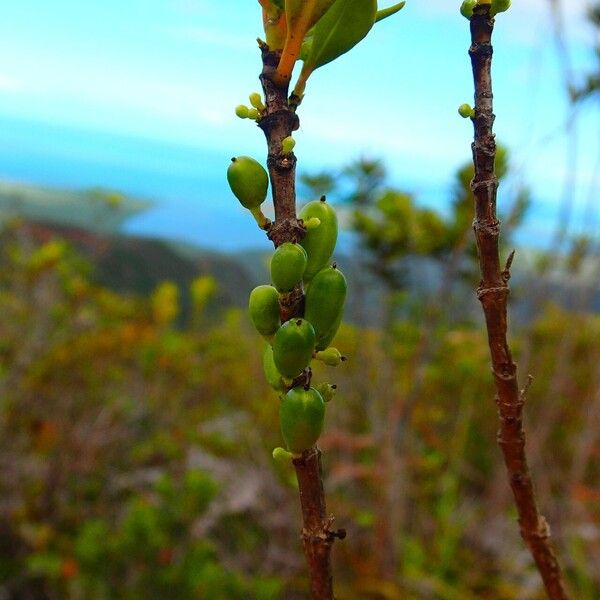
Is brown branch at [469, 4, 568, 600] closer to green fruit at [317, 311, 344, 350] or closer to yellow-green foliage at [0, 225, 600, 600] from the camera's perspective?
green fruit at [317, 311, 344, 350]

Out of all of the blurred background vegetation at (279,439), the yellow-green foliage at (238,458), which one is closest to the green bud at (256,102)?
the blurred background vegetation at (279,439)

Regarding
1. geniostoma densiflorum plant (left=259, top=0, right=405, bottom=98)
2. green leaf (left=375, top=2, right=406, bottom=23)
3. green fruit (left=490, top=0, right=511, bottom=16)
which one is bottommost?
geniostoma densiflorum plant (left=259, top=0, right=405, bottom=98)

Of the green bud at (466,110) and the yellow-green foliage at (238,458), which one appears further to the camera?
the yellow-green foliage at (238,458)

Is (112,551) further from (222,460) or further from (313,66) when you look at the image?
(313,66)

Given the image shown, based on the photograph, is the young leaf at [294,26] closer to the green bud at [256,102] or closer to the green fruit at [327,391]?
the green bud at [256,102]

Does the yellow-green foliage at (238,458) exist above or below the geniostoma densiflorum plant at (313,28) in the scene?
below

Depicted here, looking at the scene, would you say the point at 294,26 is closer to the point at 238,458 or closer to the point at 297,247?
the point at 297,247

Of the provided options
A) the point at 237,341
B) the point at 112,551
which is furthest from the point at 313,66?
the point at 237,341

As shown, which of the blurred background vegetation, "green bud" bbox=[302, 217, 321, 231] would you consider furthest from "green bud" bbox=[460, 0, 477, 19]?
the blurred background vegetation
